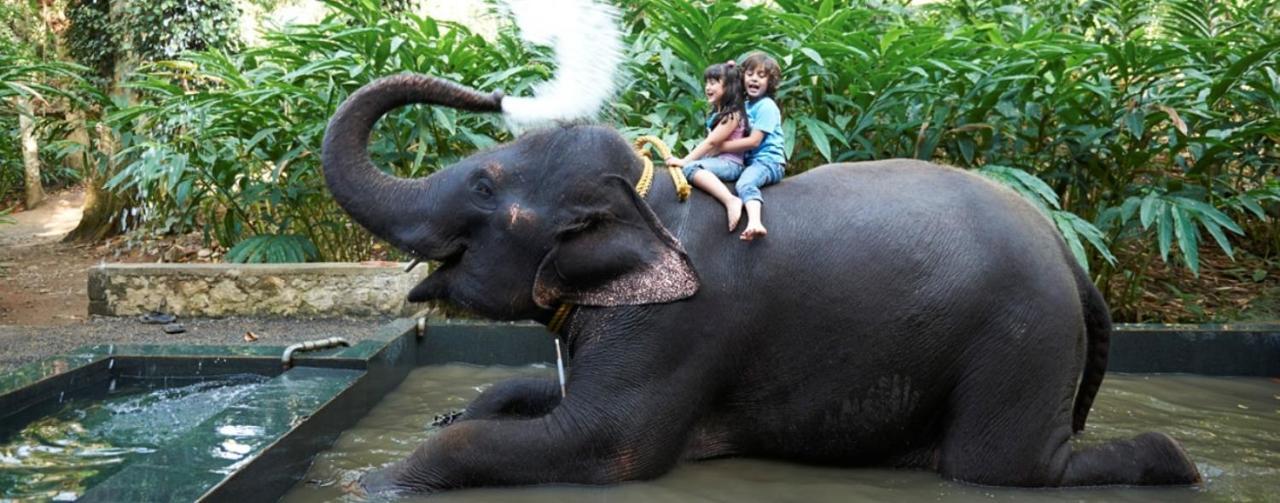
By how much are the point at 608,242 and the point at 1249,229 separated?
5.94m

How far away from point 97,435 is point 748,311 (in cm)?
245

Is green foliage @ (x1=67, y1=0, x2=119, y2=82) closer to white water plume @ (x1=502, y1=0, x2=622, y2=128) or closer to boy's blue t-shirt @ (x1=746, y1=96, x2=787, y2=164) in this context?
white water plume @ (x1=502, y1=0, x2=622, y2=128)

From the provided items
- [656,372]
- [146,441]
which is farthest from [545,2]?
[146,441]

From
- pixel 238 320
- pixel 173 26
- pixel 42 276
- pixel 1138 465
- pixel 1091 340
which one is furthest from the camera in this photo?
pixel 173 26

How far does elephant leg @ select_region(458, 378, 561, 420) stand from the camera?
12.6 ft

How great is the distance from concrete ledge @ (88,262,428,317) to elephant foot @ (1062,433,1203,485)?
421 cm

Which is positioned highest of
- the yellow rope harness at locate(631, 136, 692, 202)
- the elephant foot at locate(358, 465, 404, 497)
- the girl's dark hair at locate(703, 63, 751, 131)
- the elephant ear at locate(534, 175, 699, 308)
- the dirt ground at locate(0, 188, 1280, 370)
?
the girl's dark hair at locate(703, 63, 751, 131)

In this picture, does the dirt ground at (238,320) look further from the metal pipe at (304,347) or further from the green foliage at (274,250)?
the metal pipe at (304,347)

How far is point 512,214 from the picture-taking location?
3.40m

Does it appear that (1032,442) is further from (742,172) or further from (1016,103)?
(1016,103)

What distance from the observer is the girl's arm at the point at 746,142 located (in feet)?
12.4

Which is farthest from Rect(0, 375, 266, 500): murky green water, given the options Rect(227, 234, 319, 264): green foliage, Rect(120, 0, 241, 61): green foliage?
Rect(120, 0, 241, 61): green foliage

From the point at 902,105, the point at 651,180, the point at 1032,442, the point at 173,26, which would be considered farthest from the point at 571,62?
the point at 173,26

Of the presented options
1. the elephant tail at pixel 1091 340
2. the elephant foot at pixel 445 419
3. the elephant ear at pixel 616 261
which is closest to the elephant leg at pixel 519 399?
the elephant foot at pixel 445 419
